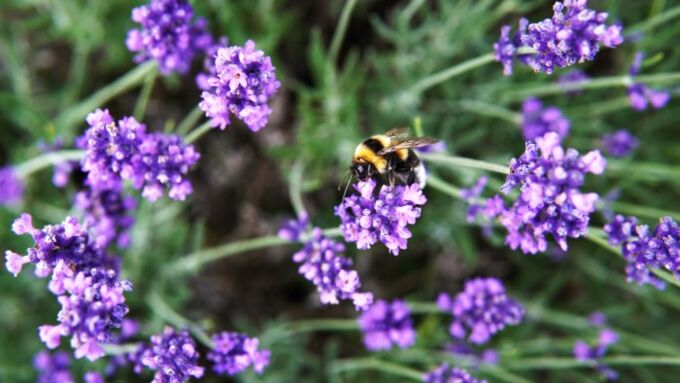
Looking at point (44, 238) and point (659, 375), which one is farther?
point (659, 375)

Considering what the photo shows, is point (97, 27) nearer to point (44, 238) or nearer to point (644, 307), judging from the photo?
point (44, 238)

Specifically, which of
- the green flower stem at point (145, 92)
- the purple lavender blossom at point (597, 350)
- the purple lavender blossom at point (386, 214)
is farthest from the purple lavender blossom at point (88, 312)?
the purple lavender blossom at point (597, 350)

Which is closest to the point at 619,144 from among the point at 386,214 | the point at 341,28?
the point at 341,28

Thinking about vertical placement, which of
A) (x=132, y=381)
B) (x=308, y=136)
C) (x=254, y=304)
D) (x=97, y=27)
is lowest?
(x=132, y=381)

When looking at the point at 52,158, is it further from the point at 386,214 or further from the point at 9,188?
the point at 386,214

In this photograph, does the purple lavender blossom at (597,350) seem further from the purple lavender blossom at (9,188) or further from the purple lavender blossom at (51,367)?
the purple lavender blossom at (9,188)

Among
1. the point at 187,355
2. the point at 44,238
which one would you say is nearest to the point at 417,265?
the point at 187,355

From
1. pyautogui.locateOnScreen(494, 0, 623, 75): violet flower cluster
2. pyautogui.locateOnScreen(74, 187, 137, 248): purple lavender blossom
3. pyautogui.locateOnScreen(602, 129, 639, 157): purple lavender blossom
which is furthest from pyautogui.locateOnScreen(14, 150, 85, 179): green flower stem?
pyautogui.locateOnScreen(602, 129, 639, 157): purple lavender blossom
